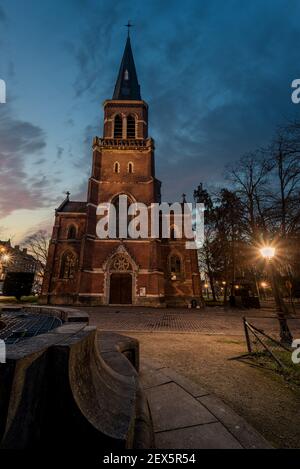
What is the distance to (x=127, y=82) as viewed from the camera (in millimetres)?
32812

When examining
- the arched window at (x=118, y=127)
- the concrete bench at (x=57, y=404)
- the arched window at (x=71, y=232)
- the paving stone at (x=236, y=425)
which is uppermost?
the arched window at (x=118, y=127)

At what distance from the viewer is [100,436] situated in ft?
5.36

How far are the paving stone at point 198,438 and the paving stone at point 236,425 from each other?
0.38 feet

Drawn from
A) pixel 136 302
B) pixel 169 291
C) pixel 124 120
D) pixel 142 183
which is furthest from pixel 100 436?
pixel 124 120

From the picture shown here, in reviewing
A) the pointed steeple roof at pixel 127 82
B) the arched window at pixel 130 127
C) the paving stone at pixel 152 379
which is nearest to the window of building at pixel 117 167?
the arched window at pixel 130 127

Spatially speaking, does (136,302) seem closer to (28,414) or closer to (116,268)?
(116,268)

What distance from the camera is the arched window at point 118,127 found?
2822 cm

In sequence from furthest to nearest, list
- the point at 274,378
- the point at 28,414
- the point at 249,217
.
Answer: the point at 249,217
the point at 274,378
the point at 28,414

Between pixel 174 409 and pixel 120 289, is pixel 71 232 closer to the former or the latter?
pixel 120 289

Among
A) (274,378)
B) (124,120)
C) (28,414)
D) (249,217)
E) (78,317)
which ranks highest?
(124,120)

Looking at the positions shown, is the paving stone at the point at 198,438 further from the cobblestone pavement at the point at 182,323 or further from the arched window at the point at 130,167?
the arched window at the point at 130,167

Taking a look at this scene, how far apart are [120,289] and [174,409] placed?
19185mm

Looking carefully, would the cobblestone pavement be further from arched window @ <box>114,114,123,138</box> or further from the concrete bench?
arched window @ <box>114,114,123,138</box>

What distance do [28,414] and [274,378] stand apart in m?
4.80
